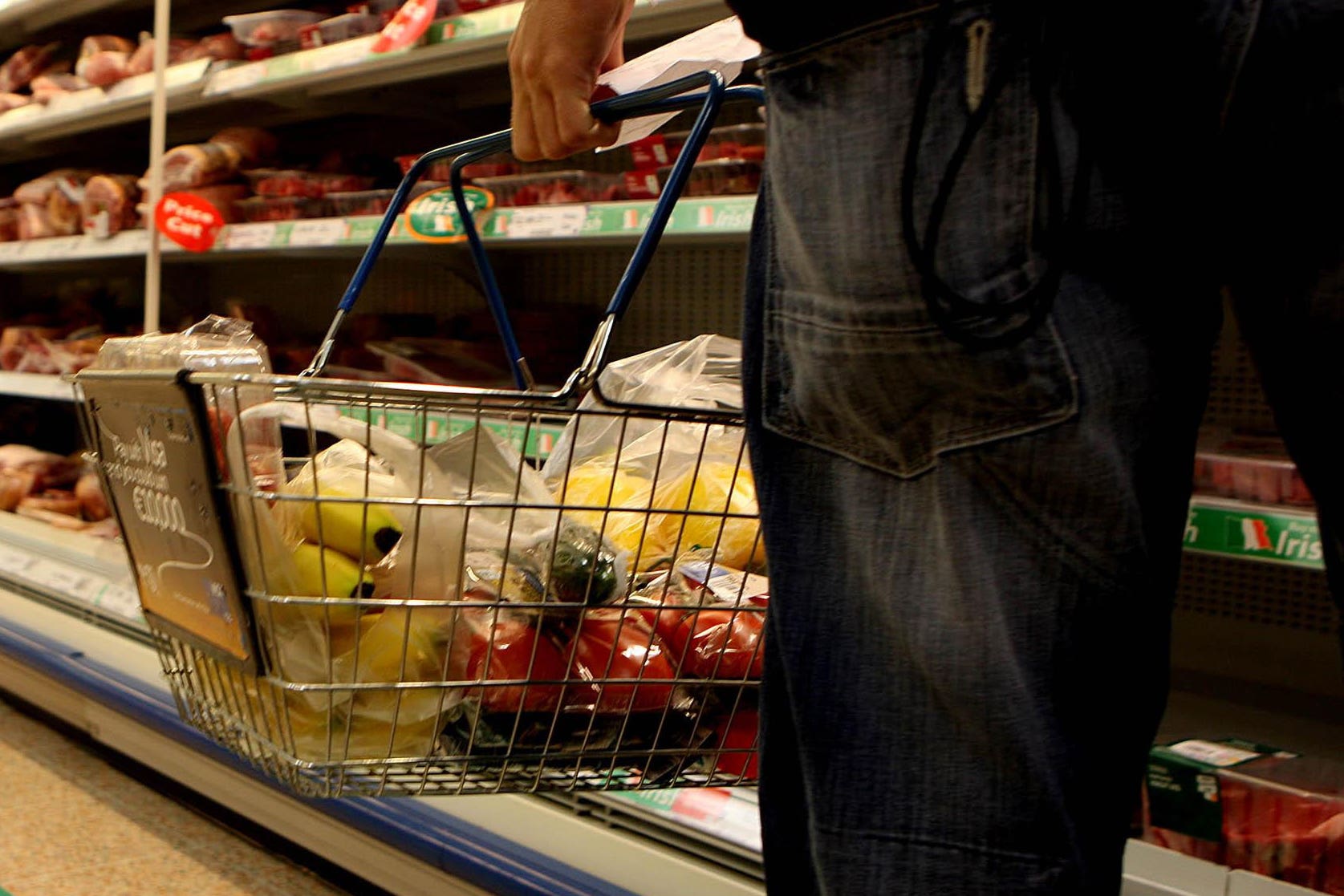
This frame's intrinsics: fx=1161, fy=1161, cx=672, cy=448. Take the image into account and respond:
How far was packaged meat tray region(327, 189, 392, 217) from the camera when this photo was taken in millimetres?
2494

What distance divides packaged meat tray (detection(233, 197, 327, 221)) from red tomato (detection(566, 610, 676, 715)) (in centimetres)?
211

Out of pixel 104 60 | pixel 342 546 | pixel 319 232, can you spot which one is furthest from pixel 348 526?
pixel 104 60

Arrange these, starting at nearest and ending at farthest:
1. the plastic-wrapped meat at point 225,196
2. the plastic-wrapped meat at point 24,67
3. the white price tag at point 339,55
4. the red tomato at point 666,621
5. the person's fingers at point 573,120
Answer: the person's fingers at point 573,120
the red tomato at point 666,621
the white price tag at point 339,55
the plastic-wrapped meat at point 225,196
the plastic-wrapped meat at point 24,67

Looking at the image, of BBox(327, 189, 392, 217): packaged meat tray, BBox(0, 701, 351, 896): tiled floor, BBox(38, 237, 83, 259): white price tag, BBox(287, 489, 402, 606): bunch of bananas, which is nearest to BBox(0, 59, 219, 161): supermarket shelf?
BBox(38, 237, 83, 259): white price tag

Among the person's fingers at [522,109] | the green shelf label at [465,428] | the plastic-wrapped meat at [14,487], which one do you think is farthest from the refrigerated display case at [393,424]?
the person's fingers at [522,109]

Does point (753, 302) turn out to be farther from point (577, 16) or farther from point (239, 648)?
point (239, 648)

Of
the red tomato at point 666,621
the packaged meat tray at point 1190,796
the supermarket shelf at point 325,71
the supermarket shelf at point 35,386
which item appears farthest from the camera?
the supermarket shelf at point 35,386

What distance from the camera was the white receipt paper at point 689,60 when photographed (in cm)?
77

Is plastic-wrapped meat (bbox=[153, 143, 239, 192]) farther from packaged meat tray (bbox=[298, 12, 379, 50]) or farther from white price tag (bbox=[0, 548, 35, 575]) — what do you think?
white price tag (bbox=[0, 548, 35, 575])

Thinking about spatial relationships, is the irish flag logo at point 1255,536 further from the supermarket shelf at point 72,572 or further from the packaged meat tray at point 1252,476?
the supermarket shelf at point 72,572

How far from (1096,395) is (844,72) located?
0.58 ft

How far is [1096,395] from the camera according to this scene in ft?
1.56

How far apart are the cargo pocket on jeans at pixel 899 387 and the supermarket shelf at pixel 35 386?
9.22ft

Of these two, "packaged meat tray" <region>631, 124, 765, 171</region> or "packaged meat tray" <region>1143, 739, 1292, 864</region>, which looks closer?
"packaged meat tray" <region>1143, 739, 1292, 864</region>
